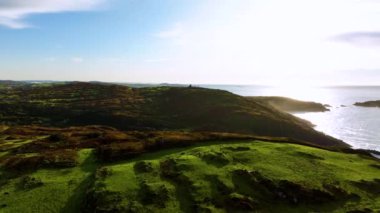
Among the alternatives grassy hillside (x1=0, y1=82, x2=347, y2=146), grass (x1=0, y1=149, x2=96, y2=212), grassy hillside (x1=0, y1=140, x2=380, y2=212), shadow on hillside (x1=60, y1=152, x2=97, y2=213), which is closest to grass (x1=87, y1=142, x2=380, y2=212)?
grassy hillside (x1=0, y1=140, x2=380, y2=212)

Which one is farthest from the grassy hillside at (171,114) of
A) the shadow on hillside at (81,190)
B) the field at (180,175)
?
the shadow on hillside at (81,190)

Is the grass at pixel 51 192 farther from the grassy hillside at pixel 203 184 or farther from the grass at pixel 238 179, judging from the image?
the grass at pixel 238 179

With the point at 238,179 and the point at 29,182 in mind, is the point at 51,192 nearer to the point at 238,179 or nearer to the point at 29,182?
the point at 29,182

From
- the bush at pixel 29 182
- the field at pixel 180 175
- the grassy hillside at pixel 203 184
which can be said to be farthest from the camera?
the bush at pixel 29 182

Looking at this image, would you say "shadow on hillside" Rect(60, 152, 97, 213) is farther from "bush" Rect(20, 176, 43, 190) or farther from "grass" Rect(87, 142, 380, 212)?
"bush" Rect(20, 176, 43, 190)

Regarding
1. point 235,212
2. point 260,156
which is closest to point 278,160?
point 260,156
